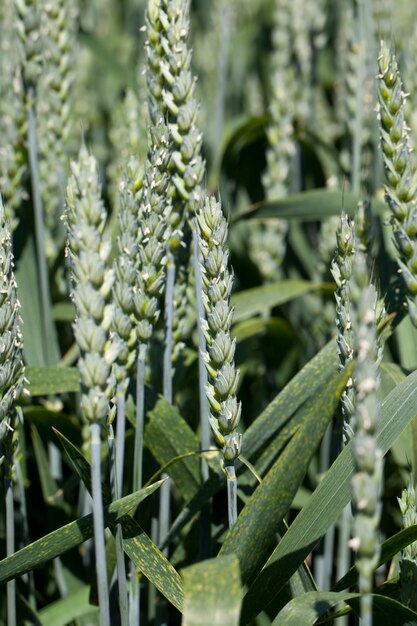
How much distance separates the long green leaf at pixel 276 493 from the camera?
937 mm

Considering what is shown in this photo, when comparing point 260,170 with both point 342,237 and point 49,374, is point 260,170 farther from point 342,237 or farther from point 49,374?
point 342,237

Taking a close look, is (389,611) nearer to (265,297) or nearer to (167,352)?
(167,352)

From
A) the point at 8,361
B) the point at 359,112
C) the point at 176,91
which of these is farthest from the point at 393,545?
the point at 359,112

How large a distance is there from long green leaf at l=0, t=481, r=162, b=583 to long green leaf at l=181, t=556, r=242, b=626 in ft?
0.54

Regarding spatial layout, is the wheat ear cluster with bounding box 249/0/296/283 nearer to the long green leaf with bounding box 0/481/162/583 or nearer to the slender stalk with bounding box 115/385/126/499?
the slender stalk with bounding box 115/385/126/499

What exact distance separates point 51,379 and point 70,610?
1.20ft

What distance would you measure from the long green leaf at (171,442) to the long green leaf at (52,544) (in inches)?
10.8

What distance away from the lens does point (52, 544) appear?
1.01 metres

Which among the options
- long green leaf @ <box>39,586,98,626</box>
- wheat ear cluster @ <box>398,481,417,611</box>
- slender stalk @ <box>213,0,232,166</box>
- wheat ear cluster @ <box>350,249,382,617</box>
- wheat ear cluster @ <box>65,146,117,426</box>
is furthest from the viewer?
slender stalk @ <box>213,0,232,166</box>

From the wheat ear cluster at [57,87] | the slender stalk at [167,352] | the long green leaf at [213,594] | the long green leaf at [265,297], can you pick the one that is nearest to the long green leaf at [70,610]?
the slender stalk at [167,352]

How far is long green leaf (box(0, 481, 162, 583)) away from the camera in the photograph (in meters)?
1.00

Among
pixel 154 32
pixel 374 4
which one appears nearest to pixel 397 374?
pixel 154 32

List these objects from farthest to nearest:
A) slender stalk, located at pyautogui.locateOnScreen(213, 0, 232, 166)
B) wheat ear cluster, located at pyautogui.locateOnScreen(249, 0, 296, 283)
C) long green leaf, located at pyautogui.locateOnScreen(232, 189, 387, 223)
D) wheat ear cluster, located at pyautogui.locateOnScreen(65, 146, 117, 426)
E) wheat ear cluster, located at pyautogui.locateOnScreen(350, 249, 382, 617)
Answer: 1. slender stalk, located at pyautogui.locateOnScreen(213, 0, 232, 166)
2. wheat ear cluster, located at pyautogui.locateOnScreen(249, 0, 296, 283)
3. long green leaf, located at pyautogui.locateOnScreen(232, 189, 387, 223)
4. wheat ear cluster, located at pyautogui.locateOnScreen(65, 146, 117, 426)
5. wheat ear cluster, located at pyautogui.locateOnScreen(350, 249, 382, 617)

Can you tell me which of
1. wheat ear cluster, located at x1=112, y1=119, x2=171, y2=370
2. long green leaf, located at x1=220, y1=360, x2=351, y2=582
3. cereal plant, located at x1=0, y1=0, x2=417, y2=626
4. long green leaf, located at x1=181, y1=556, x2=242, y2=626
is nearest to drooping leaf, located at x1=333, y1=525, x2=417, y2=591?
cereal plant, located at x1=0, y1=0, x2=417, y2=626
